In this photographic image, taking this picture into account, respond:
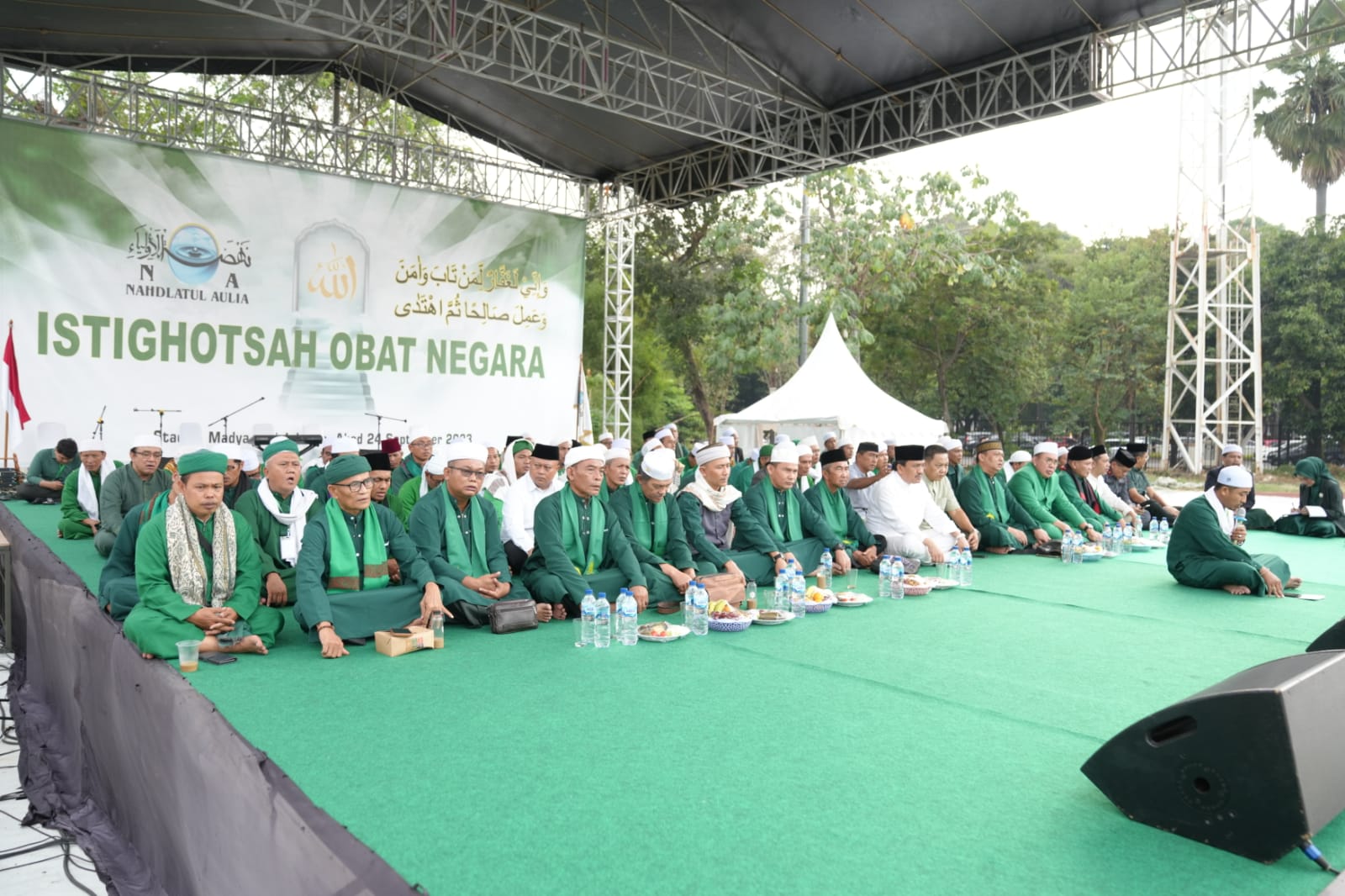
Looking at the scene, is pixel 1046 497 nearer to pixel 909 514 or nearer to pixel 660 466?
pixel 909 514

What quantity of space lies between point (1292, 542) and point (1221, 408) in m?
7.16

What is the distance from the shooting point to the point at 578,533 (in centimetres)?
477

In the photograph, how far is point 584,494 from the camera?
476 centimetres

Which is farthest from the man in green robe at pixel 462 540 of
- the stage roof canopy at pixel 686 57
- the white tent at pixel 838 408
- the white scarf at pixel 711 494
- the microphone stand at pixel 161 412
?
the white tent at pixel 838 408

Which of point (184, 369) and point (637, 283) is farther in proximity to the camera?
point (637, 283)

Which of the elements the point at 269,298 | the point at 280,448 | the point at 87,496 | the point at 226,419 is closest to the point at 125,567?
the point at 280,448

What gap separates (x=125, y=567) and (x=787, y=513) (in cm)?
362

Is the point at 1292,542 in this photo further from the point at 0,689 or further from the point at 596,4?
the point at 0,689

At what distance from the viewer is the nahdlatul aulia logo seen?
912 cm

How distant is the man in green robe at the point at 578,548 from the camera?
15.2ft

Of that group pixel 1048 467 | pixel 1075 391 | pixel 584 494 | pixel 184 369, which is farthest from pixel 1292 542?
pixel 1075 391

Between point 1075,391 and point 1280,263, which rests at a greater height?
point 1280,263

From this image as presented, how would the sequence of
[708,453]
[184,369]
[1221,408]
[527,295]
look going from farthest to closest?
[1221,408], [527,295], [184,369], [708,453]

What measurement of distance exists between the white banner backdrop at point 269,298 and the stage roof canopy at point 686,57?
3.72 feet
